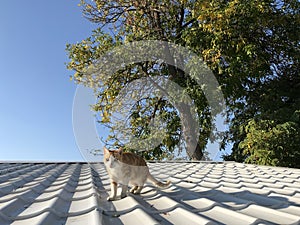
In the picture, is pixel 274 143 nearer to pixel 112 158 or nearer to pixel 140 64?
pixel 140 64

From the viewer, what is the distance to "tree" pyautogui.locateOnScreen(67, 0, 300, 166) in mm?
8680

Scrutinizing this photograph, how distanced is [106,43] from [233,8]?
18.1 feet

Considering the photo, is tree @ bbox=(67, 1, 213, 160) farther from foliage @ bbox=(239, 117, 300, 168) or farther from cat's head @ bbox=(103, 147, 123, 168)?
cat's head @ bbox=(103, 147, 123, 168)

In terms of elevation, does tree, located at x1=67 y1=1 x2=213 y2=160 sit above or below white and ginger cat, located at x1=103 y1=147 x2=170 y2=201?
above

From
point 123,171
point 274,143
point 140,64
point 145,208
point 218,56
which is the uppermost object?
point 140,64

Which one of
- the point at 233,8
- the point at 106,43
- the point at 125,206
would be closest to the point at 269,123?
the point at 233,8

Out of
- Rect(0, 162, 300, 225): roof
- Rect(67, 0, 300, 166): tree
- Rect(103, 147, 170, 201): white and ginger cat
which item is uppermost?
Rect(67, 0, 300, 166): tree

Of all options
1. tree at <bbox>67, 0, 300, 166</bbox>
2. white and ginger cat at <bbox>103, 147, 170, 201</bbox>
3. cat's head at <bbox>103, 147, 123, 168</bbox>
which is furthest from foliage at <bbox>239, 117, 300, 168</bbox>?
cat's head at <bbox>103, 147, 123, 168</bbox>

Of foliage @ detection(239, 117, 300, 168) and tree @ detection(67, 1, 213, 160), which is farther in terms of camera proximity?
tree @ detection(67, 1, 213, 160)

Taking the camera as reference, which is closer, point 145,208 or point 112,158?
point 145,208

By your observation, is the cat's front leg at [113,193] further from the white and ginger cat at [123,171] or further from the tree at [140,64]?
the tree at [140,64]

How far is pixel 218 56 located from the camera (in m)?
8.54

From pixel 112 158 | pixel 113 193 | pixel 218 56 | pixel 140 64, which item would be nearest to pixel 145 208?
pixel 113 193

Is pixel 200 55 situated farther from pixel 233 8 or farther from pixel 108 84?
pixel 108 84
